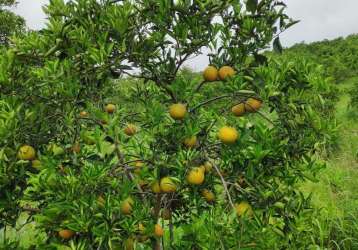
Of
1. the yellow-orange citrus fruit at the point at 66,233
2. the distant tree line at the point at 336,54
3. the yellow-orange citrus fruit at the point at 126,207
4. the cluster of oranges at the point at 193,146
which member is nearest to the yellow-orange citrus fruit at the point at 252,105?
the cluster of oranges at the point at 193,146

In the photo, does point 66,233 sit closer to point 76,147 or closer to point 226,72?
point 76,147

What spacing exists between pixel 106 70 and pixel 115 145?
45 centimetres

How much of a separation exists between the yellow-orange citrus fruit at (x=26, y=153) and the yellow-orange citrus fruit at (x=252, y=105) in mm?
1265

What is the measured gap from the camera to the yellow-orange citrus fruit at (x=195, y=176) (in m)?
2.50

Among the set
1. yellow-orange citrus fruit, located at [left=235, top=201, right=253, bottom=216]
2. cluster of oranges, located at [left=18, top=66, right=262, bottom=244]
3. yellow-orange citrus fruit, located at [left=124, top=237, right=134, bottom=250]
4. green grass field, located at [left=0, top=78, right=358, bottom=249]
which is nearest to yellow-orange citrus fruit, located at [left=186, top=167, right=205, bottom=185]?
cluster of oranges, located at [left=18, top=66, right=262, bottom=244]

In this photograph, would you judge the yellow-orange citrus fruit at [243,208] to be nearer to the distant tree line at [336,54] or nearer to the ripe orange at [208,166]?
the ripe orange at [208,166]

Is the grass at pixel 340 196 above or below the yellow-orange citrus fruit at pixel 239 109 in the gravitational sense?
below

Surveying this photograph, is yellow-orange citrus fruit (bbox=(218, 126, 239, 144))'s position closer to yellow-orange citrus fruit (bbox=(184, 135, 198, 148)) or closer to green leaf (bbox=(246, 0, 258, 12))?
yellow-orange citrus fruit (bbox=(184, 135, 198, 148))

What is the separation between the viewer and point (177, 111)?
2.62 m

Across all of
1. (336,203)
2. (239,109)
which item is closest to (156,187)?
(239,109)

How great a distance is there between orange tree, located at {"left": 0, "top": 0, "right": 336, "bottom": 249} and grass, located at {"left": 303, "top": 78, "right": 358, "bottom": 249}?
457 millimetres

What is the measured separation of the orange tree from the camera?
240 cm

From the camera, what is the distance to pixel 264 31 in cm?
271

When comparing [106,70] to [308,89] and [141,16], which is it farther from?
[308,89]
